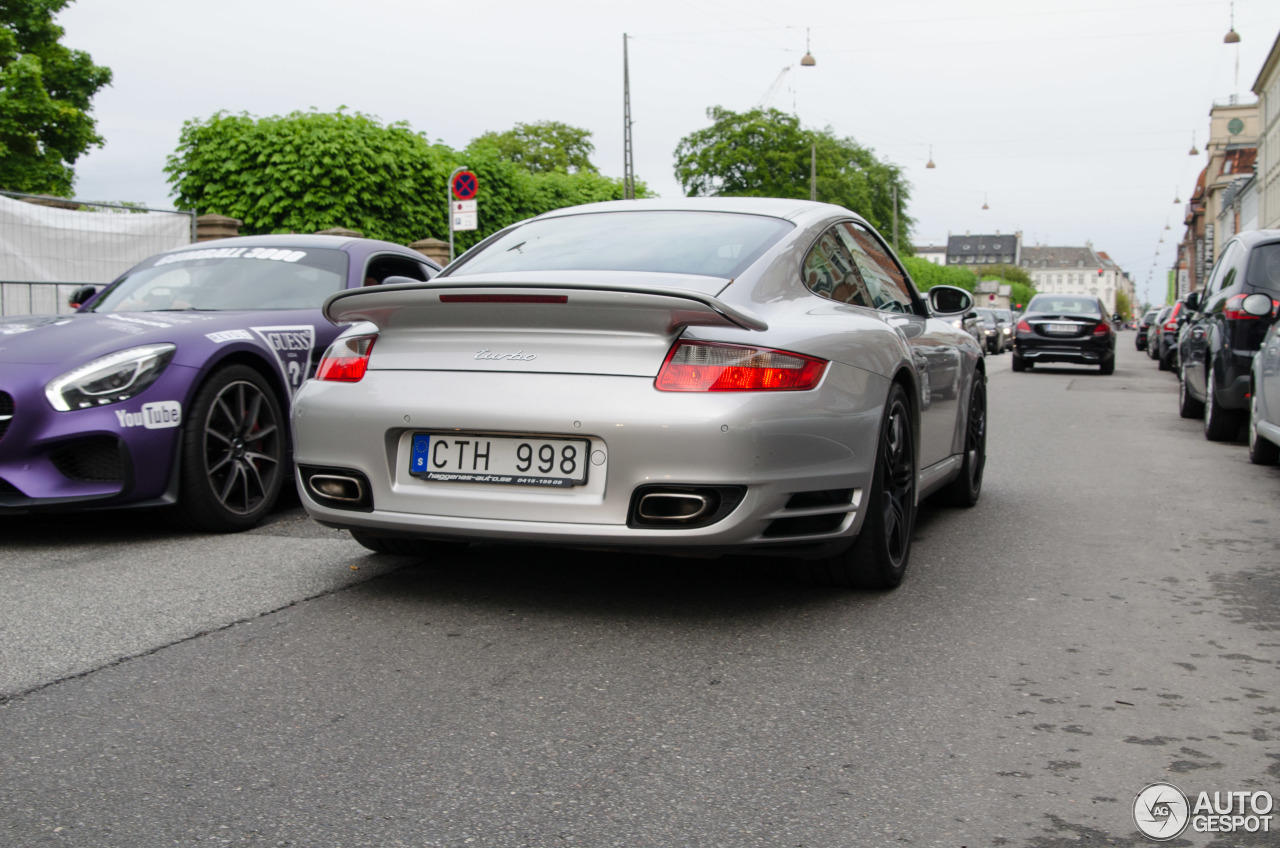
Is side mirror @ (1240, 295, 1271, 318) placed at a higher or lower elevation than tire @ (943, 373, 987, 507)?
higher

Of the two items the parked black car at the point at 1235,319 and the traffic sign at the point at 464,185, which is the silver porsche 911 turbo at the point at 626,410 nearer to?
the parked black car at the point at 1235,319

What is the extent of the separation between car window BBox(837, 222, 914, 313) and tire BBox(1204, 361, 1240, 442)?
17.5 feet

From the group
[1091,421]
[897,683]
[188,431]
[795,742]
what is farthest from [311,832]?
[1091,421]

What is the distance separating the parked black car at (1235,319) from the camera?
9461mm

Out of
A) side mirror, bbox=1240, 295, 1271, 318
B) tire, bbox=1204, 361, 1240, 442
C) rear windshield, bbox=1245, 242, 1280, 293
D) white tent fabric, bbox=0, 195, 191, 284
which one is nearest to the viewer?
side mirror, bbox=1240, 295, 1271, 318

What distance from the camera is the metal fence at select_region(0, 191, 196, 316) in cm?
1220

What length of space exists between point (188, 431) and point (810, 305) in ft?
9.05

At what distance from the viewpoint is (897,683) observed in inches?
135

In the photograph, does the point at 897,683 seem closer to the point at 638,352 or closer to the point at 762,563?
the point at 638,352

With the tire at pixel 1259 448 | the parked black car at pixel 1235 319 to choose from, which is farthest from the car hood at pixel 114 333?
the parked black car at pixel 1235 319

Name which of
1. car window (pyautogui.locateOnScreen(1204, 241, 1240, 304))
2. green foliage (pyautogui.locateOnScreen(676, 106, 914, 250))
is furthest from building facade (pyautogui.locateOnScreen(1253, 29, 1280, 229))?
car window (pyautogui.locateOnScreen(1204, 241, 1240, 304))

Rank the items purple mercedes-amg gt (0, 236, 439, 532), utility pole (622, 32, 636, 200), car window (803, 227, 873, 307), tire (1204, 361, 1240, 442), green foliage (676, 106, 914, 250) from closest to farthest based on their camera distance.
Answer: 1. car window (803, 227, 873, 307)
2. purple mercedes-amg gt (0, 236, 439, 532)
3. tire (1204, 361, 1240, 442)
4. utility pole (622, 32, 636, 200)
5. green foliage (676, 106, 914, 250)

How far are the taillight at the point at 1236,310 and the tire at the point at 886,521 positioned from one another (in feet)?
19.5

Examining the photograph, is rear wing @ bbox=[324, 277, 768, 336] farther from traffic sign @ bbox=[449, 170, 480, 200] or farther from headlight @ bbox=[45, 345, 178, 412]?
traffic sign @ bbox=[449, 170, 480, 200]
